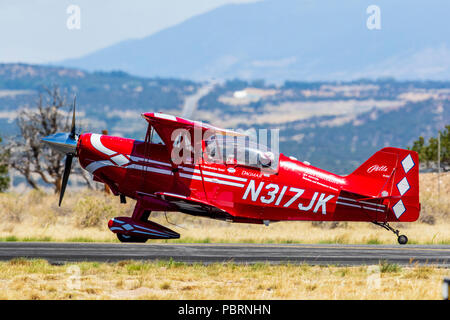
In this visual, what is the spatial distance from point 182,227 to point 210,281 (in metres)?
11.1

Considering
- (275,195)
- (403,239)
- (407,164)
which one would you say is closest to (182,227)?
(275,195)

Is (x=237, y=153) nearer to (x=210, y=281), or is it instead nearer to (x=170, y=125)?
(x=170, y=125)

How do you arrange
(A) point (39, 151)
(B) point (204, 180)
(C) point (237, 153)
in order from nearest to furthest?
1. (B) point (204, 180)
2. (C) point (237, 153)
3. (A) point (39, 151)

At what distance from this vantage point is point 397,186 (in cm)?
1881

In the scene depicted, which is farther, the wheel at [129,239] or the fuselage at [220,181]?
the wheel at [129,239]

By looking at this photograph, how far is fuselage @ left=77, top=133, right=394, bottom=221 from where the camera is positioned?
1792cm

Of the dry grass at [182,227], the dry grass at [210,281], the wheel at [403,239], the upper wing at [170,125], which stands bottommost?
the dry grass at [182,227]

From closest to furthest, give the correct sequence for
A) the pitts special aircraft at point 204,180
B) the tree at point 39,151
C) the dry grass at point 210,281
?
the dry grass at point 210,281
the pitts special aircraft at point 204,180
the tree at point 39,151

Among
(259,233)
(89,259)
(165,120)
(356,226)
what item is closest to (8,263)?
(89,259)

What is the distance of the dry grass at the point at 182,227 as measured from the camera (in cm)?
2456

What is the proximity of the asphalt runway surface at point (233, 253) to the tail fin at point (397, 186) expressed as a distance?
1.11m

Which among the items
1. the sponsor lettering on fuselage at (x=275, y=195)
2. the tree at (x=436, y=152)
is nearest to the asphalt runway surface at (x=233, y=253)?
the sponsor lettering on fuselage at (x=275, y=195)

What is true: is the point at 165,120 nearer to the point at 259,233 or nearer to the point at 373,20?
the point at 373,20

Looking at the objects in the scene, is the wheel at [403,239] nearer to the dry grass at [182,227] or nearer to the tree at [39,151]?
the dry grass at [182,227]
